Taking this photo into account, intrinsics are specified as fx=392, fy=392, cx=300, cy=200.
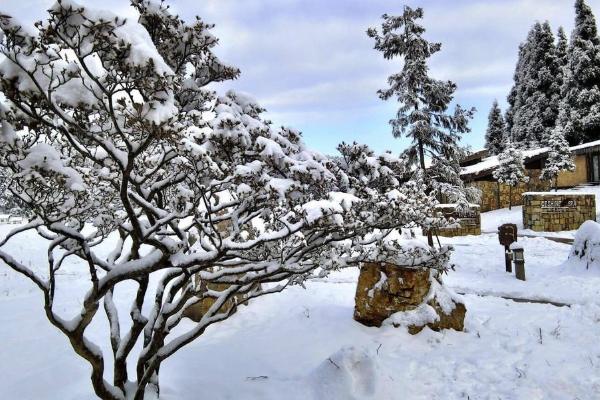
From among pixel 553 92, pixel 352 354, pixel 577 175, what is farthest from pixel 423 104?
pixel 553 92

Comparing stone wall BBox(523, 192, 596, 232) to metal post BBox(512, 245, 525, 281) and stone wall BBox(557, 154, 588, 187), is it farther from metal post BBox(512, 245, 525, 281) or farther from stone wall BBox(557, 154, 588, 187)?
metal post BBox(512, 245, 525, 281)

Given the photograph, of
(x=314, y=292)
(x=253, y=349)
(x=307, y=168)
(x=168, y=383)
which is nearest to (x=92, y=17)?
(x=307, y=168)

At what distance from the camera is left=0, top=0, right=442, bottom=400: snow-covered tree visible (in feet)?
7.72

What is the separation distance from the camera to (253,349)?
6.48m

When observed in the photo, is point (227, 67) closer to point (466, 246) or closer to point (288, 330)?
point (288, 330)

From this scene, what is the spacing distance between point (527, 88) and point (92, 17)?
41.4m

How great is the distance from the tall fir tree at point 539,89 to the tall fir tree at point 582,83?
3473 millimetres

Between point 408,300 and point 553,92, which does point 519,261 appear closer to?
point 408,300

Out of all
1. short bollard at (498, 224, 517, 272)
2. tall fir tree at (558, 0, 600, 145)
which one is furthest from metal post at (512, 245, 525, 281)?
tall fir tree at (558, 0, 600, 145)

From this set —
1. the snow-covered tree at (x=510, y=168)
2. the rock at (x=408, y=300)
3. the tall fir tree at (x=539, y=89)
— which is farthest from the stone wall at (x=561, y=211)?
the tall fir tree at (x=539, y=89)

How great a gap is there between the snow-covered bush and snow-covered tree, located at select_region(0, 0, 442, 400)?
739 centimetres

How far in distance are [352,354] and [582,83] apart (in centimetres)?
3427

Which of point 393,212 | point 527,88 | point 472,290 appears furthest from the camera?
point 527,88

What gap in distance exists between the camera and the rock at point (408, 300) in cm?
675
